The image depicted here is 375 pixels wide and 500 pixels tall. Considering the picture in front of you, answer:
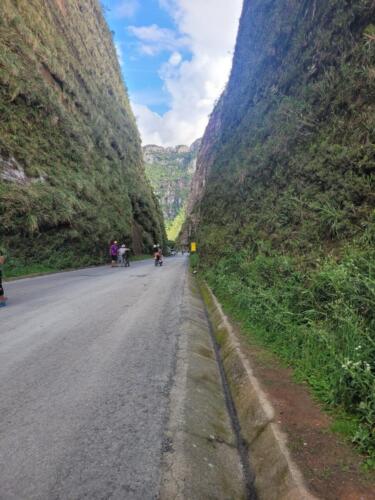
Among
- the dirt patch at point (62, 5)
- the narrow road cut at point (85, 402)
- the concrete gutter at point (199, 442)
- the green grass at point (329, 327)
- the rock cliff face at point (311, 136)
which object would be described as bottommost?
the concrete gutter at point (199, 442)

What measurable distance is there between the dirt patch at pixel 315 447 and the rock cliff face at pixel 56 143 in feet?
56.2

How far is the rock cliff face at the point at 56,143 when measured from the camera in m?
19.0

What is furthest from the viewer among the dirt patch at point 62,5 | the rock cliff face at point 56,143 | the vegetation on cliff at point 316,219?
the dirt patch at point 62,5

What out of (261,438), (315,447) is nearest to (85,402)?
(261,438)

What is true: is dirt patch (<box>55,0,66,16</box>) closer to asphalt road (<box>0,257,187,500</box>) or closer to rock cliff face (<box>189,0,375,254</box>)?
rock cliff face (<box>189,0,375,254</box>)

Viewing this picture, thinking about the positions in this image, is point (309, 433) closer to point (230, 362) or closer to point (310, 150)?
point (230, 362)

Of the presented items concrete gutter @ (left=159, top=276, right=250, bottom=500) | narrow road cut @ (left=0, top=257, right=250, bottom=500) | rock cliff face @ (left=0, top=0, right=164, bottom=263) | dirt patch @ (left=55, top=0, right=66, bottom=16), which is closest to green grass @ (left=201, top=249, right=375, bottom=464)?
concrete gutter @ (left=159, top=276, right=250, bottom=500)

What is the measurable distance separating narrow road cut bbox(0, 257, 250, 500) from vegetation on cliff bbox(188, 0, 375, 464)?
1357 mm

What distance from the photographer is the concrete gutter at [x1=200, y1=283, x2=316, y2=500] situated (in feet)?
7.74

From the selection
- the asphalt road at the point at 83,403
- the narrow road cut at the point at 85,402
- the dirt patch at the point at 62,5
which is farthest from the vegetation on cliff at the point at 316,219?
the dirt patch at the point at 62,5

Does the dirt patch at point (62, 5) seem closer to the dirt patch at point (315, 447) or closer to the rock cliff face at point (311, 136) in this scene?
the rock cliff face at point (311, 136)

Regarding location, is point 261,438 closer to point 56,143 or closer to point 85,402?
point 85,402

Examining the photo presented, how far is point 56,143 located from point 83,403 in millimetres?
24481

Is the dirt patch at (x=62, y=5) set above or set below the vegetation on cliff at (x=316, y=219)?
above
